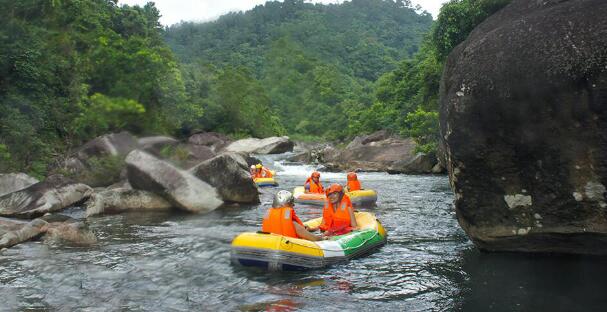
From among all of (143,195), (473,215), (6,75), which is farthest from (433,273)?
(6,75)

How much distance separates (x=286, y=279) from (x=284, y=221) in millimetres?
1082

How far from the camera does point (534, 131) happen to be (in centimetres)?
683

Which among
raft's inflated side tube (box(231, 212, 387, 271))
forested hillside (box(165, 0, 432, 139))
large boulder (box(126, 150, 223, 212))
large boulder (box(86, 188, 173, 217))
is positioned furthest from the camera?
forested hillside (box(165, 0, 432, 139))

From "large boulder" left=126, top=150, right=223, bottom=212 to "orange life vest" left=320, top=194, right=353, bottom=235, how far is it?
5106mm

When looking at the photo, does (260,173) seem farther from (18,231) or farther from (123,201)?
(18,231)

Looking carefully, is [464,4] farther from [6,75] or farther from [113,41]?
[6,75]

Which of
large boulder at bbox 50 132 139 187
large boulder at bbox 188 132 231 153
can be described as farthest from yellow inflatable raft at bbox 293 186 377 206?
large boulder at bbox 188 132 231 153

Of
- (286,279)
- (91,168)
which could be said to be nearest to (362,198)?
(286,279)

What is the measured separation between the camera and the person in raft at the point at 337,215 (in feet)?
30.9

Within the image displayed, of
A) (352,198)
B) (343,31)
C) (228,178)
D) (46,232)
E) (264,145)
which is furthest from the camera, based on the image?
(343,31)

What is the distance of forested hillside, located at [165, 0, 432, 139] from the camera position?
2116 inches

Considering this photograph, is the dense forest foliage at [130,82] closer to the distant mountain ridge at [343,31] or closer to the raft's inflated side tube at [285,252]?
the raft's inflated side tube at [285,252]

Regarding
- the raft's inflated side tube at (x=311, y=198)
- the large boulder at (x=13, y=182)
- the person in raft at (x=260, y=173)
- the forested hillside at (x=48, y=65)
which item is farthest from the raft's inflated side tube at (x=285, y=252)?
the person in raft at (x=260, y=173)

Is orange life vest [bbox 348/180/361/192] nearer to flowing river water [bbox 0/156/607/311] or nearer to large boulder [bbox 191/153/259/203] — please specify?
large boulder [bbox 191/153/259/203]
